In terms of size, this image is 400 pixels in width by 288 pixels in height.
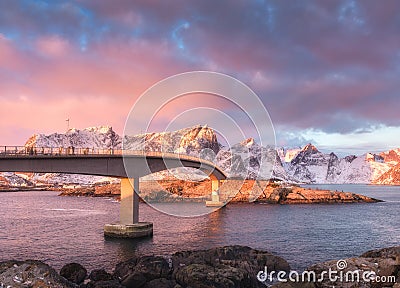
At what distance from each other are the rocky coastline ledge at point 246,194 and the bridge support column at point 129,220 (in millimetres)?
75383

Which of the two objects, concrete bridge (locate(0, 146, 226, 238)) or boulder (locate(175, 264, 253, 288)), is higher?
concrete bridge (locate(0, 146, 226, 238))

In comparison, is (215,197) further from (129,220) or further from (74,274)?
(74,274)

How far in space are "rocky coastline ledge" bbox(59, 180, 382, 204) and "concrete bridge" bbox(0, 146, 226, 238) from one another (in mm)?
74692

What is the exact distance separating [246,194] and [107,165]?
88.0m

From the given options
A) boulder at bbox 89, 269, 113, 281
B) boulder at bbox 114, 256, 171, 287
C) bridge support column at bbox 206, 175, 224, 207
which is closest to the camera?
boulder at bbox 114, 256, 171, 287

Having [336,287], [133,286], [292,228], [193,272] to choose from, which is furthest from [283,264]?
[292,228]

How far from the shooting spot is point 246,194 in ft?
435

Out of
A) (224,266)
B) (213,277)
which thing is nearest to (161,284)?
(213,277)

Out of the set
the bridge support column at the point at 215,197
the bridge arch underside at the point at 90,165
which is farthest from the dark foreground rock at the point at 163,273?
the bridge support column at the point at 215,197

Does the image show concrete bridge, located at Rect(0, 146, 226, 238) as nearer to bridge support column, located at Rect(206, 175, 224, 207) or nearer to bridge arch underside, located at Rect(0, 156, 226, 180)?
bridge arch underside, located at Rect(0, 156, 226, 180)

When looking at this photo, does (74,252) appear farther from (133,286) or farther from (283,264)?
(283,264)

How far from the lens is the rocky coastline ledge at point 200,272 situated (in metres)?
17.0

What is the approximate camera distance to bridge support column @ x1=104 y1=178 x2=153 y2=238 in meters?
49.0

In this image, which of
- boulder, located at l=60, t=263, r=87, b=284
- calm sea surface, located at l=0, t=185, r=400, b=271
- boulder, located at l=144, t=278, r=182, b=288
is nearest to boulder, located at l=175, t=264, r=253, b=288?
boulder, located at l=144, t=278, r=182, b=288
